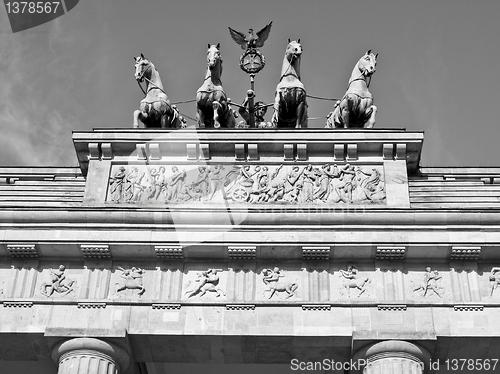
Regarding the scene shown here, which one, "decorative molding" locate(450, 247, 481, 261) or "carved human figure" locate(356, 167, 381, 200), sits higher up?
"carved human figure" locate(356, 167, 381, 200)

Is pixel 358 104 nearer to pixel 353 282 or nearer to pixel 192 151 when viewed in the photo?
pixel 192 151

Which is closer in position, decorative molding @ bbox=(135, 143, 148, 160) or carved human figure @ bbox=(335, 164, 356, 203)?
carved human figure @ bbox=(335, 164, 356, 203)

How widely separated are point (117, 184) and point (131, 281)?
3.17 meters

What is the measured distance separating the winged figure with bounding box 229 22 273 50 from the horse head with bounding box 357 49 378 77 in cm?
469

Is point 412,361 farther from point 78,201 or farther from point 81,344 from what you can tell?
point 78,201

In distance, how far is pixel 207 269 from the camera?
25.0 m

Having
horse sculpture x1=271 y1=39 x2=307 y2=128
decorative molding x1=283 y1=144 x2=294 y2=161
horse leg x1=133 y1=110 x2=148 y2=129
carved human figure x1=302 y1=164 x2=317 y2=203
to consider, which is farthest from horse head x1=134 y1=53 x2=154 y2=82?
carved human figure x1=302 y1=164 x2=317 y2=203

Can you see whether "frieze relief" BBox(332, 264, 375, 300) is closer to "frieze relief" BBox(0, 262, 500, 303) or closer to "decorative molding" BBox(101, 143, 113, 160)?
"frieze relief" BBox(0, 262, 500, 303)

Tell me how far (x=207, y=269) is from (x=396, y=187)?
17.3 ft

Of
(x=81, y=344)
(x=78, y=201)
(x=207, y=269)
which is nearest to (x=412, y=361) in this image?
(x=207, y=269)

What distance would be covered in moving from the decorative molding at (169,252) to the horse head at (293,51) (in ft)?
24.1

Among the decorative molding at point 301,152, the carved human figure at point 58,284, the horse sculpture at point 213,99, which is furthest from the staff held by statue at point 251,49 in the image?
the carved human figure at point 58,284

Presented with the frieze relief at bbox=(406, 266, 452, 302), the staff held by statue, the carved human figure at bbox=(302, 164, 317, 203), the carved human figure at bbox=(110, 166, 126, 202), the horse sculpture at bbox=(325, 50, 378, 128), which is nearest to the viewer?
the frieze relief at bbox=(406, 266, 452, 302)

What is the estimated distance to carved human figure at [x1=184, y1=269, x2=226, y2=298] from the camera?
24625 millimetres
